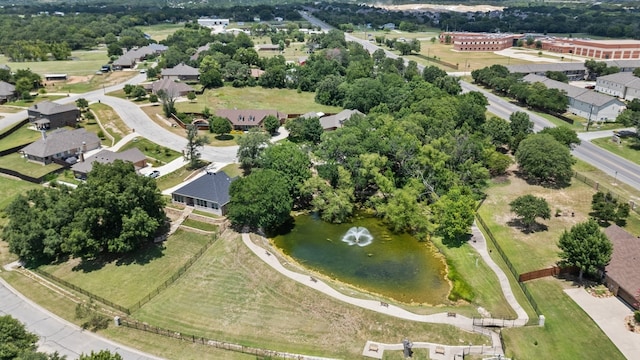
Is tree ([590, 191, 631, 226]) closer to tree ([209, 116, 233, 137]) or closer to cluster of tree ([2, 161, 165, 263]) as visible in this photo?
cluster of tree ([2, 161, 165, 263])

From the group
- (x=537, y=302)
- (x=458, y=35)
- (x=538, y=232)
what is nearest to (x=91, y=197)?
(x=537, y=302)

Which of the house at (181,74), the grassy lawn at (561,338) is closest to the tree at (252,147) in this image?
the grassy lawn at (561,338)

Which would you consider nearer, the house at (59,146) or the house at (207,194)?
the house at (207,194)

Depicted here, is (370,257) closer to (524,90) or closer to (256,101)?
(256,101)

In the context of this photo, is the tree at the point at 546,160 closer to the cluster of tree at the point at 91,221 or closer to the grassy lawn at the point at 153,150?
the cluster of tree at the point at 91,221

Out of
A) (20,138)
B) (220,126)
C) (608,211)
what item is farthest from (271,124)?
(608,211)
